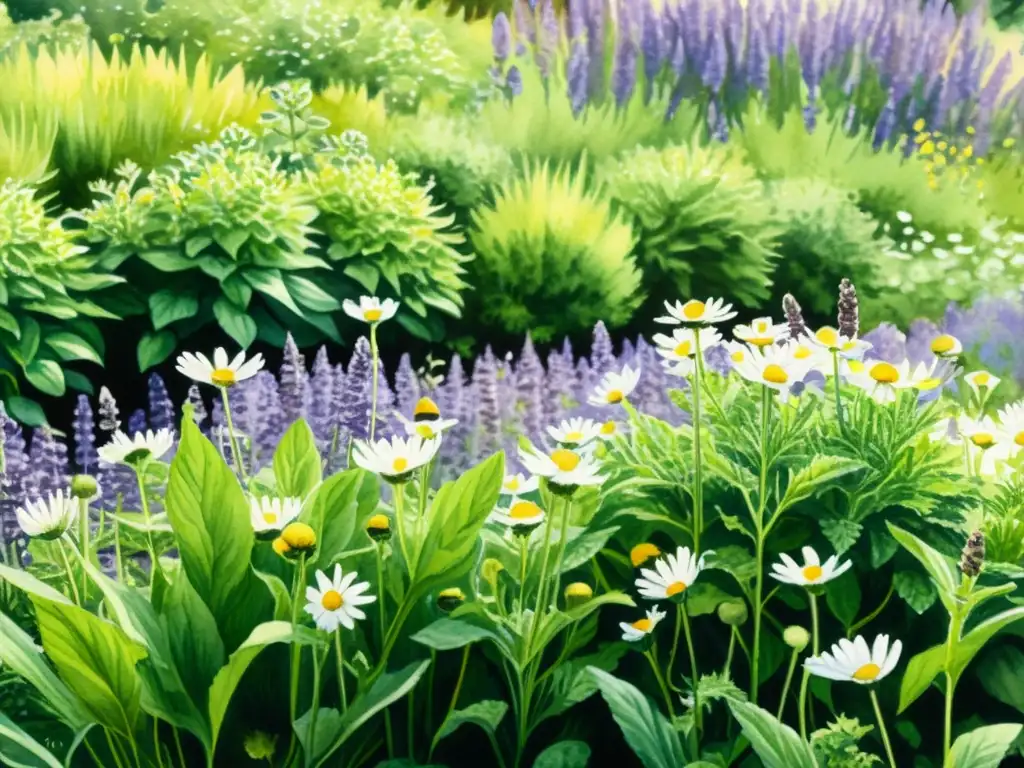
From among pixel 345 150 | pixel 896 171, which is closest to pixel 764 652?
pixel 345 150

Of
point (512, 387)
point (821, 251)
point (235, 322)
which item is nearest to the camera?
point (512, 387)

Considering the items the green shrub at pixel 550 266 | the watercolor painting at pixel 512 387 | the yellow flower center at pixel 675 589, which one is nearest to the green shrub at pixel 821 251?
the watercolor painting at pixel 512 387

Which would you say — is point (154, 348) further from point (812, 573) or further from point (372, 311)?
point (812, 573)

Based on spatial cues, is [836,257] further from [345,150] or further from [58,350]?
[58,350]

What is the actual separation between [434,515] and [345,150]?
7.47 ft

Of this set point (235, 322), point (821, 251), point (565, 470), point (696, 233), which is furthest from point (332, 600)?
point (821, 251)

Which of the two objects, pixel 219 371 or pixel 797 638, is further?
pixel 219 371

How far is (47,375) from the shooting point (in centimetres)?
275

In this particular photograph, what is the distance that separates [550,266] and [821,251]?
3.13 feet

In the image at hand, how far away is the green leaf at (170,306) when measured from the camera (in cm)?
284

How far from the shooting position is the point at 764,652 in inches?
59.6

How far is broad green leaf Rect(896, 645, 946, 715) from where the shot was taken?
4.44 ft

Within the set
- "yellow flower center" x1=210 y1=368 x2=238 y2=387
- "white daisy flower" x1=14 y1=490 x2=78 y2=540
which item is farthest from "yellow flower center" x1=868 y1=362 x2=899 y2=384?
"white daisy flower" x1=14 y1=490 x2=78 y2=540

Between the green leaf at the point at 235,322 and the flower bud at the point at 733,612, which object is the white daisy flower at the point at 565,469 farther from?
the green leaf at the point at 235,322
